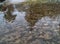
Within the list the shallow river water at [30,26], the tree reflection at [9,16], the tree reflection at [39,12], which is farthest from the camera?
the tree reflection at [9,16]

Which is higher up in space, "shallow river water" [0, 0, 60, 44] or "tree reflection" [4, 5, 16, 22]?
"tree reflection" [4, 5, 16, 22]

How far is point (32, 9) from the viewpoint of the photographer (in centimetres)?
707

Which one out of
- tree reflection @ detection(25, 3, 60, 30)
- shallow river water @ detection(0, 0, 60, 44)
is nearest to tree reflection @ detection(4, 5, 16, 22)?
shallow river water @ detection(0, 0, 60, 44)

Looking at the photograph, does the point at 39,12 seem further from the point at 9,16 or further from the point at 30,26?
the point at 30,26

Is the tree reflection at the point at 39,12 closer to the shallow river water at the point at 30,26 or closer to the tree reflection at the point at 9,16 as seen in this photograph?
the shallow river water at the point at 30,26

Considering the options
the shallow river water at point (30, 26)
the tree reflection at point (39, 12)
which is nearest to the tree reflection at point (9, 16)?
the shallow river water at point (30, 26)

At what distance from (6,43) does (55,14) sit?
117 inches

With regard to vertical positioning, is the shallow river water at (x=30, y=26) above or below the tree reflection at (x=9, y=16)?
below

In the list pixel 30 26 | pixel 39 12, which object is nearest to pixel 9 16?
pixel 39 12

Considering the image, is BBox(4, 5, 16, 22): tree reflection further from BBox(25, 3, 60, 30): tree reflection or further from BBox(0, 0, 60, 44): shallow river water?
BBox(25, 3, 60, 30): tree reflection

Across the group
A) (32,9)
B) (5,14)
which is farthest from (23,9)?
(5,14)

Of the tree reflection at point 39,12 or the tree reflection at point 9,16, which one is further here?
the tree reflection at point 9,16

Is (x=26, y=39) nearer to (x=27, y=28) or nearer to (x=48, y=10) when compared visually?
(x=27, y=28)

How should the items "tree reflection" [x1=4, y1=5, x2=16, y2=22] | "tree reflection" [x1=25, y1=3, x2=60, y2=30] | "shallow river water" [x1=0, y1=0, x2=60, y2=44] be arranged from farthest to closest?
1. "tree reflection" [x1=4, y1=5, x2=16, y2=22]
2. "tree reflection" [x1=25, y1=3, x2=60, y2=30]
3. "shallow river water" [x1=0, y1=0, x2=60, y2=44]
